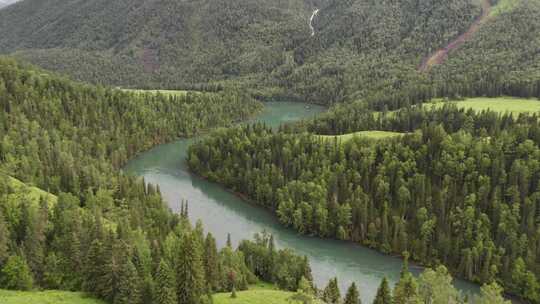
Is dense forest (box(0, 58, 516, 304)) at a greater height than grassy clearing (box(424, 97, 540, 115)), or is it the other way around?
grassy clearing (box(424, 97, 540, 115))

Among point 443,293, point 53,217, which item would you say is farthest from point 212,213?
point 443,293

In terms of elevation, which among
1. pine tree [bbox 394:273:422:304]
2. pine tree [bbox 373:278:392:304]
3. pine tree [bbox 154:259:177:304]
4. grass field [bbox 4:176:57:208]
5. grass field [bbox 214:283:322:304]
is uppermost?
grass field [bbox 4:176:57:208]

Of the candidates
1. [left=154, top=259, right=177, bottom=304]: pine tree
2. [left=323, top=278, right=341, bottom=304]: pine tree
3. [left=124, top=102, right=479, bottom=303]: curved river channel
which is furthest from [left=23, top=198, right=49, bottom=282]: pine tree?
[left=124, top=102, right=479, bottom=303]: curved river channel

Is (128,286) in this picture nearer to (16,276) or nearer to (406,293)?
(16,276)

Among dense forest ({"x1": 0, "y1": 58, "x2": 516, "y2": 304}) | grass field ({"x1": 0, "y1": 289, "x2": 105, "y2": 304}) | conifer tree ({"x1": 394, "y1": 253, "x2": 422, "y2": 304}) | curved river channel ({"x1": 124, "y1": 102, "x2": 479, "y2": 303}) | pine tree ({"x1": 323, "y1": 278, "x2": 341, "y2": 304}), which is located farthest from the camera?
curved river channel ({"x1": 124, "y1": 102, "x2": 479, "y2": 303})

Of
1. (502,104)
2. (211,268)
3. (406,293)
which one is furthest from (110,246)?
(502,104)

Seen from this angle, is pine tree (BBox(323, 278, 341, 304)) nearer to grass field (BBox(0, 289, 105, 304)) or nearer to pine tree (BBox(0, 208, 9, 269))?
grass field (BBox(0, 289, 105, 304))
